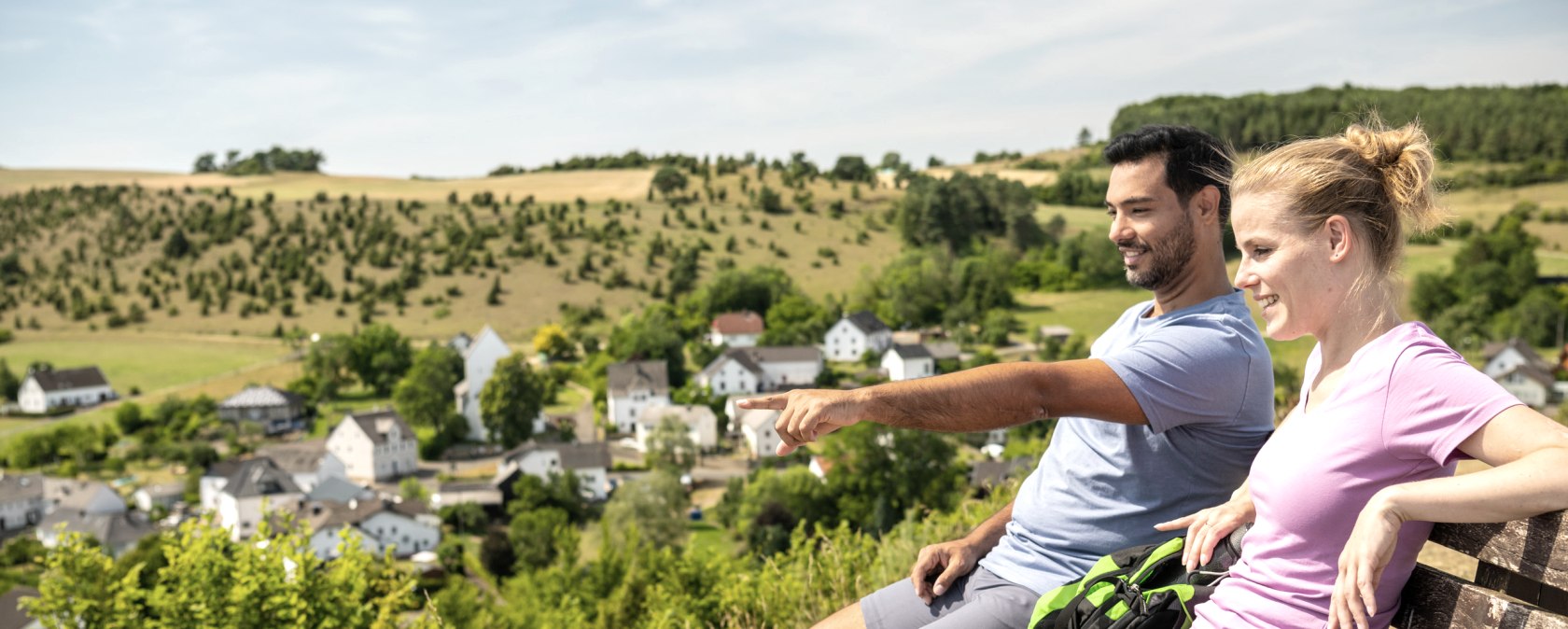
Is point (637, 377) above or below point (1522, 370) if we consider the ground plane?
below

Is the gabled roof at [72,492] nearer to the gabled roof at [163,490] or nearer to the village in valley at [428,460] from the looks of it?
the village in valley at [428,460]

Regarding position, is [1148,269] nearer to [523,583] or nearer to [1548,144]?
[523,583]

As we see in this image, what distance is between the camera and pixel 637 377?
5291 centimetres

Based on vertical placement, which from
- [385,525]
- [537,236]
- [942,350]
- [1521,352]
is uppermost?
[537,236]

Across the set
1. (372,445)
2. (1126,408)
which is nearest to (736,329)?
(372,445)

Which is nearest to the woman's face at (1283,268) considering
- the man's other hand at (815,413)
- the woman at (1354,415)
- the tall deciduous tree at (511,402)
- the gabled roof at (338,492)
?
the woman at (1354,415)

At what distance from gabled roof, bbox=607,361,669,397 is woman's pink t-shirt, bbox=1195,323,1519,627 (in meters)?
51.2

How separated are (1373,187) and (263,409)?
5932cm

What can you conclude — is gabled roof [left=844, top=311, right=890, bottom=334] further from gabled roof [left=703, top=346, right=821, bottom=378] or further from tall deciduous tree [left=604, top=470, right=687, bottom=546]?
tall deciduous tree [left=604, top=470, right=687, bottom=546]

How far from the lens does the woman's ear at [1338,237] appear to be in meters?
1.86

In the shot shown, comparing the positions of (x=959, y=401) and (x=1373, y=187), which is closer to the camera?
(x=1373, y=187)

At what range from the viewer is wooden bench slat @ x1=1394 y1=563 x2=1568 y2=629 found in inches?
65.6

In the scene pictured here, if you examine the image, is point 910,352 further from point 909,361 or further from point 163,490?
point 163,490

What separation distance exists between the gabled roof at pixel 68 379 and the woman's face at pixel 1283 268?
2764 inches
